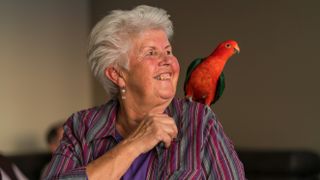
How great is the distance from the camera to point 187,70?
4.50ft

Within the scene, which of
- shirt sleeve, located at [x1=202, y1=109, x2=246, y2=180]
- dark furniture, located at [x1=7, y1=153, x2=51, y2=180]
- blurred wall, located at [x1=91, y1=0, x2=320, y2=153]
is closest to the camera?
shirt sleeve, located at [x1=202, y1=109, x2=246, y2=180]

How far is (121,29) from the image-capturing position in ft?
4.21

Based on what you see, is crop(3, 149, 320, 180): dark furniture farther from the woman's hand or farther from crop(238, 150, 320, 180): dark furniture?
the woman's hand

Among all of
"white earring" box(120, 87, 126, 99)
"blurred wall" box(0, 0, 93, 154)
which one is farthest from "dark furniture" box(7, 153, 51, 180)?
"white earring" box(120, 87, 126, 99)

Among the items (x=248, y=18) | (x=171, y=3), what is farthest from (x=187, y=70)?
(x=248, y=18)

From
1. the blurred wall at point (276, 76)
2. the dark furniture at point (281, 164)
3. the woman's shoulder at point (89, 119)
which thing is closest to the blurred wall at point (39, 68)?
the blurred wall at point (276, 76)

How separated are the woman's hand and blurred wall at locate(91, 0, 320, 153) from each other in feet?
4.63

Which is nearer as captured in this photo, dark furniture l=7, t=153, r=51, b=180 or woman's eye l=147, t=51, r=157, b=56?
woman's eye l=147, t=51, r=157, b=56

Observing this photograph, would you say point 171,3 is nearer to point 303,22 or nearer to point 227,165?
point 227,165

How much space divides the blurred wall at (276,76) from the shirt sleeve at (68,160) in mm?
1386

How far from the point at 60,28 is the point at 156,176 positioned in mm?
3165

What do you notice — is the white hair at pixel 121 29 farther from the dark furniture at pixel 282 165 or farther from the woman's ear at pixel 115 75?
the dark furniture at pixel 282 165

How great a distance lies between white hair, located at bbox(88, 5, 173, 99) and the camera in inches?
50.6

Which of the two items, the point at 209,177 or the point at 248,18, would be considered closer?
the point at 209,177
